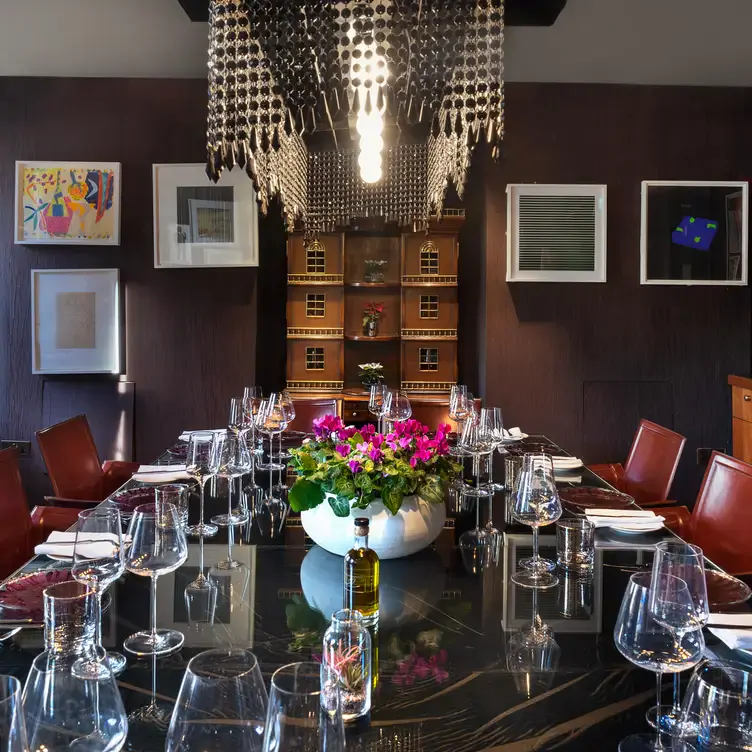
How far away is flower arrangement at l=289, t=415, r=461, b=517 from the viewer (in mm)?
1719

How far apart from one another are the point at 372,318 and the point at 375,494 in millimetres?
3561

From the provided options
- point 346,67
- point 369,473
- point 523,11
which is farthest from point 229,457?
point 523,11

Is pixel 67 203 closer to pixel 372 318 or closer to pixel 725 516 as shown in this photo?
pixel 372 318

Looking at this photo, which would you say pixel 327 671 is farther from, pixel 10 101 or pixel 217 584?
pixel 10 101

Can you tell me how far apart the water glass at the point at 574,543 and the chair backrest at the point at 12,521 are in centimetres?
158

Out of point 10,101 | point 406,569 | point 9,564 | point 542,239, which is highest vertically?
point 10,101

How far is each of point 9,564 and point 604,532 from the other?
5.62ft

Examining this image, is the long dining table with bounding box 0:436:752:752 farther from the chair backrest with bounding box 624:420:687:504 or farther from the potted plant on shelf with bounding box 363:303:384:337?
the potted plant on shelf with bounding box 363:303:384:337

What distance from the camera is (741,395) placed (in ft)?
14.9

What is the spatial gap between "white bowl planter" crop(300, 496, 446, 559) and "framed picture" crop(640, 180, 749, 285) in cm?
338

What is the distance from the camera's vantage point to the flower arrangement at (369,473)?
172 centimetres

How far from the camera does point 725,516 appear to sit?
A: 90.0 inches

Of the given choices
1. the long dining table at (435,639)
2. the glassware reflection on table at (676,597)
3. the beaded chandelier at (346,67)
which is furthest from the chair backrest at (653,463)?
the glassware reflection on table at (676,597)

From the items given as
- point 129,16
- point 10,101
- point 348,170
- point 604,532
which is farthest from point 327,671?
point 10,101
